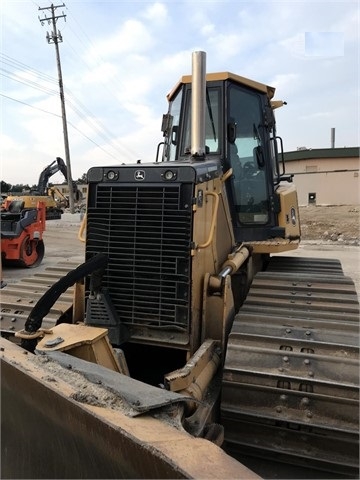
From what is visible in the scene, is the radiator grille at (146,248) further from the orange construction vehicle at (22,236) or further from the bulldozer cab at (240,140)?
the orange construction vehicle at (22,236)

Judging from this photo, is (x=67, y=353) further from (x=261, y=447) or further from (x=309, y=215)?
(x=309, y=215)

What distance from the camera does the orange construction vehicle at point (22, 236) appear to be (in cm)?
1187

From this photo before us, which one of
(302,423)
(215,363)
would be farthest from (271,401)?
(215,363)

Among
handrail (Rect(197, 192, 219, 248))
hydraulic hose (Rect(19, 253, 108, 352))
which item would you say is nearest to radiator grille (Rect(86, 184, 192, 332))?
handrail (Rect(197, 192, 219, 248))

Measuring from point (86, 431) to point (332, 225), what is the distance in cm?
2235

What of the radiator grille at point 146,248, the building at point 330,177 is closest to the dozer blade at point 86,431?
the radiator grille at point 146,248

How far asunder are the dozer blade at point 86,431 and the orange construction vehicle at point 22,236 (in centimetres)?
973

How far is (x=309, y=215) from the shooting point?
27.1 metres

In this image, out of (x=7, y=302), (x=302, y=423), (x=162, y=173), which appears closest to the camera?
(x=302, y=423)

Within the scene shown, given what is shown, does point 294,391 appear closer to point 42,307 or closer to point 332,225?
point 42,307

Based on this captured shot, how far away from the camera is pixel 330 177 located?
35.6 meters

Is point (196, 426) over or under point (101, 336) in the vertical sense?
under

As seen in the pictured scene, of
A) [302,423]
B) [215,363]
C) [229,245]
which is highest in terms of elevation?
[229,245]

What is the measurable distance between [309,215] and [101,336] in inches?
1010
